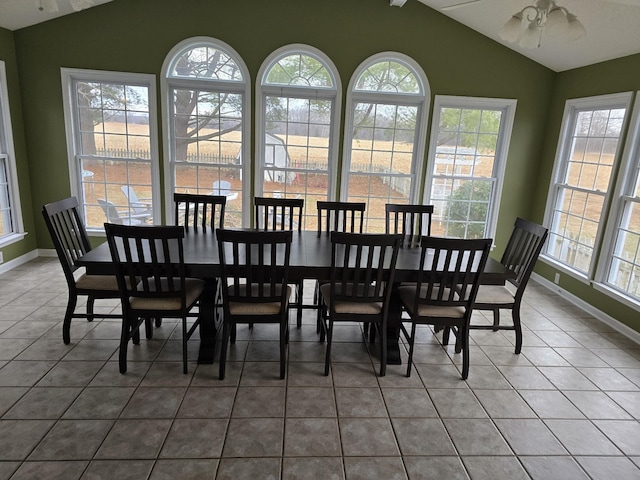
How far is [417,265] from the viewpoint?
2750 millimetres

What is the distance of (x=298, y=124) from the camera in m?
4.75

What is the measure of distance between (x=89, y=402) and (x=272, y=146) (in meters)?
3.36

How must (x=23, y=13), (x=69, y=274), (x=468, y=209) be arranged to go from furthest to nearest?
(x=468, y=209) < (x=23, y=13) < (x=69, y=274)

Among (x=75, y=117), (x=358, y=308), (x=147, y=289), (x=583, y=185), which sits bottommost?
(x=358, y=308)

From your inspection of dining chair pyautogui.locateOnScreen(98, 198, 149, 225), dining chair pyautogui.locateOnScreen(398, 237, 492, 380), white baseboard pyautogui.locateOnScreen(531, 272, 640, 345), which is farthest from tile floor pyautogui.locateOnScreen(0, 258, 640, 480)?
dining chair pyautogui.locateOnScreen(98, 198, 149, 225)

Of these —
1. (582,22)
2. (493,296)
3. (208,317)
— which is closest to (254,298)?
(208,317)

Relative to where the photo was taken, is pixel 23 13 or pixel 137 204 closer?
pixel 23 13

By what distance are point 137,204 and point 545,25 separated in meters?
4.48

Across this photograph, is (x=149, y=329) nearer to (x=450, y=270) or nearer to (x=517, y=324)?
(x=450, y=270)

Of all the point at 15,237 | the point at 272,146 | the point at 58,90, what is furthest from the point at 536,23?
the point at 15,237

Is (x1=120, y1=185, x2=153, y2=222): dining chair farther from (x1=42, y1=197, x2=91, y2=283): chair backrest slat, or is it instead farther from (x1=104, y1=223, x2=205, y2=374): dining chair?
(x1=104, y1=223, x2=205, y2=374): dining chair

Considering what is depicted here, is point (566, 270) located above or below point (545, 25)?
below

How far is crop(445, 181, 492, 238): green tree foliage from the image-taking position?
5074 millimetres

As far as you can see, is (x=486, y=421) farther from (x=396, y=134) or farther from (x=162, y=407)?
(x=396, y=134)
